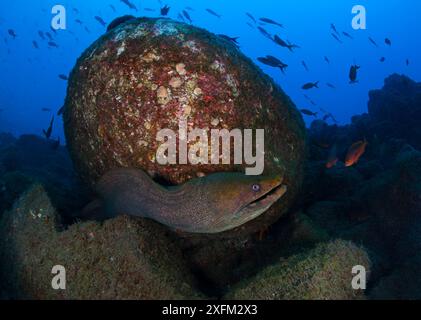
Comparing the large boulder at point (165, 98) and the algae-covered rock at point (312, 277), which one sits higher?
the large boulder at point (165, 98)

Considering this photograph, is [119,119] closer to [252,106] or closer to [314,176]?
[252,106]

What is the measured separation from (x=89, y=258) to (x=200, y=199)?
4.63 feet

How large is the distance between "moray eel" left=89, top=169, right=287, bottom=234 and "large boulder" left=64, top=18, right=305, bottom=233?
0.31 meters

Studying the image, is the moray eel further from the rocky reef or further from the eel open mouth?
the rocky reef

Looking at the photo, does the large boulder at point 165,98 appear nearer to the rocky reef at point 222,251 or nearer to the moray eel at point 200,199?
the moray eel at point 200,199

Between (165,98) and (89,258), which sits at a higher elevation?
(165,98)

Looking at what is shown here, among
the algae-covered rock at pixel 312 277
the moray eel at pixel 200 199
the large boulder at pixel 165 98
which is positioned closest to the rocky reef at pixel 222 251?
the algae-covered rock at pixel 312 277

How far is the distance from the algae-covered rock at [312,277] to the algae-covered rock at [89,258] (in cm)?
71

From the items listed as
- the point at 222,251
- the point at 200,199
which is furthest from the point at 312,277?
the point at 222,251

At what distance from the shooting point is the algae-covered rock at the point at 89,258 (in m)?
3.52

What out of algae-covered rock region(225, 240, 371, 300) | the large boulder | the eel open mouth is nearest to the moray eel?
the eel open mouth

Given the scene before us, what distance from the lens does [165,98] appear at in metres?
4.12

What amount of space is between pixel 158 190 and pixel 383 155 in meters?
7.90

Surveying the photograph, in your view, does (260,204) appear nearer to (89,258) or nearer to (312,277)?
(312,277)
